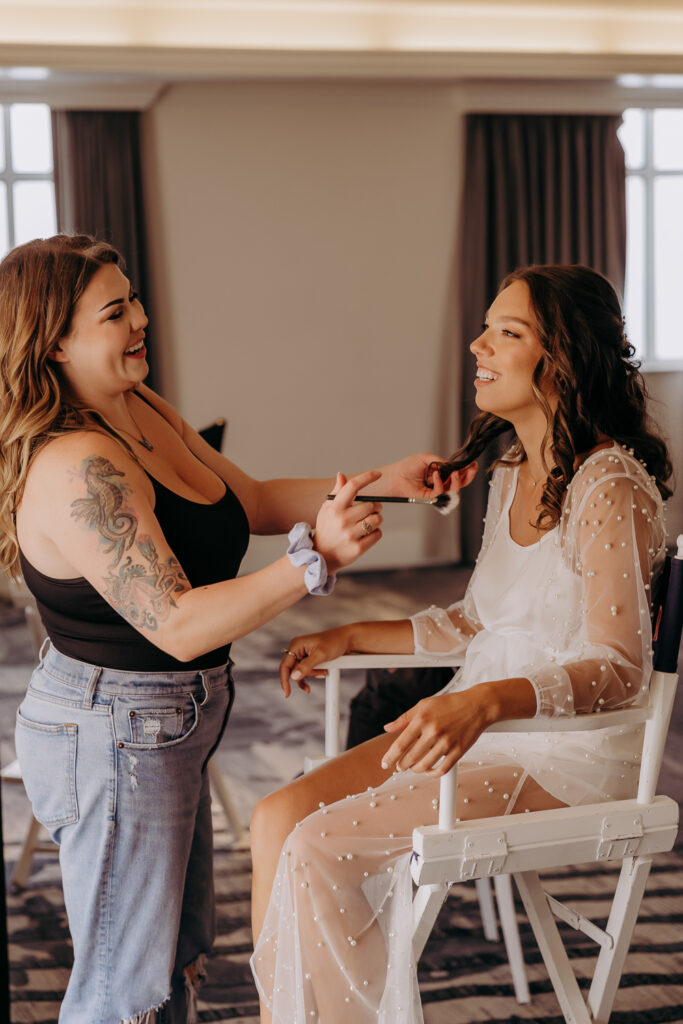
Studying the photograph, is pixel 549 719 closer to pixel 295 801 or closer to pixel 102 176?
pixel 295 801

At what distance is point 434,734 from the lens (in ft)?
4.48

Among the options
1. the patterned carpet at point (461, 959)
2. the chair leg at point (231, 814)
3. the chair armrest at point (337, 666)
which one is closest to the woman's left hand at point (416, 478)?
the chair armrest at point (337, 666)

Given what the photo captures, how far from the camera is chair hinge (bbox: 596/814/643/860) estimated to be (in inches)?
59.7

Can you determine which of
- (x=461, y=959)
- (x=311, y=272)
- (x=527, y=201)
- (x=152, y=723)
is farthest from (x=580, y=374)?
(x=527, y=201)

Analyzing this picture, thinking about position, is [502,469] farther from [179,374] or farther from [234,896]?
[179,374]

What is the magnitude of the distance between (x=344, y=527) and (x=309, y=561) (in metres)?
0.07

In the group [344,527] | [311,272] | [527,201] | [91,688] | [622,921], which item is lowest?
[622,921]

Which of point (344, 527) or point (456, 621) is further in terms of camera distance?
point (456, 621)

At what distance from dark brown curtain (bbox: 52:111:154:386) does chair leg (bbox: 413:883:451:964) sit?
4.82 metres

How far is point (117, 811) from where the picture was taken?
1401 millimetres

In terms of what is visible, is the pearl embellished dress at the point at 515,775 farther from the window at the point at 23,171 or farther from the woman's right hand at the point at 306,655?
the window at the point at 23,171

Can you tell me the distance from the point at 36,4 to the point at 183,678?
5.01m

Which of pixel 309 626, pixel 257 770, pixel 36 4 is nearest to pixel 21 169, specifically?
pixel 36 4

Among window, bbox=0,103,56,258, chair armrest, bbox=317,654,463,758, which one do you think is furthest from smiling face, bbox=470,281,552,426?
window, bbox=0,103,56,258
